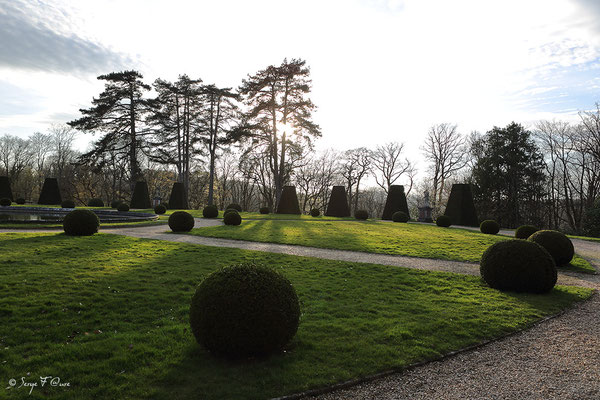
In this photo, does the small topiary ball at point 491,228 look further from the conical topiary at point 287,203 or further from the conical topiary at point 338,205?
the conical topiary at point 287,203

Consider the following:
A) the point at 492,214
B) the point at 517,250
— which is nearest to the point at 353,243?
the point at 517,250

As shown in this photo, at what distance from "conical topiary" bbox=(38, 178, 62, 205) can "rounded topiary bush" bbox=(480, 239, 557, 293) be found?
4310cm

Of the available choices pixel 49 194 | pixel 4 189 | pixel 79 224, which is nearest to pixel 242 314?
pixel 79 224

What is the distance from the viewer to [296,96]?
35.1 meters

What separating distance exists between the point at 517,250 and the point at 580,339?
3114mm

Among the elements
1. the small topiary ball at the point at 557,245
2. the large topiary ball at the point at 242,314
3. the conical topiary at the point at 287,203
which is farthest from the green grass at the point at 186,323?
the conical topiary at the point at 287,203

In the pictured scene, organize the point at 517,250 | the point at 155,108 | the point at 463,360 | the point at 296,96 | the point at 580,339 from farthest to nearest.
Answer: the point at 155,108
the point at 296,96
the point at 517,250
the point at 580,339
the point at 463,360

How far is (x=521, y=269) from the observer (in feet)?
27.2

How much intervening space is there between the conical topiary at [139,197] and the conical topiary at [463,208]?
33.1m

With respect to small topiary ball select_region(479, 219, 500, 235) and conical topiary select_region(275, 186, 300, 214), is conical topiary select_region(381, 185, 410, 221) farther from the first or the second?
small topiary ball select_region(479, 219, 500, 235)

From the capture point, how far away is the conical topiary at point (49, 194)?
36.4 metres

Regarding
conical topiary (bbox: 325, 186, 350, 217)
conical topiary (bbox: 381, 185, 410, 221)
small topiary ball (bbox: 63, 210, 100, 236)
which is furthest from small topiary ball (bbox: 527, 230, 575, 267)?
conical topiary (bbox: 325, 186, 350, 217)

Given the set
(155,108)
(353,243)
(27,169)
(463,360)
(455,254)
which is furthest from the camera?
(27,169)

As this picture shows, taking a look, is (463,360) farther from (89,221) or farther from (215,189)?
(215,189)
